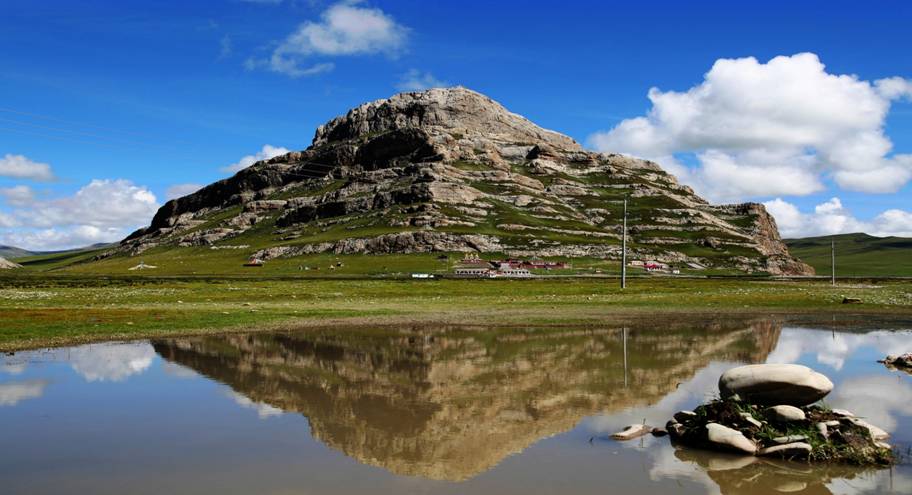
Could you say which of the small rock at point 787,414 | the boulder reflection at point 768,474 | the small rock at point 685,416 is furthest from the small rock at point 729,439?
the small rock at point 787,414

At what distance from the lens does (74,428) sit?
1994 cm

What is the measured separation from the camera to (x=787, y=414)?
59.8ft

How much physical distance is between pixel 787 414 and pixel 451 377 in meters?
14.1

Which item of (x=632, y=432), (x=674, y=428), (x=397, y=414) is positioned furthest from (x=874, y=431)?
(x=397, y=414)

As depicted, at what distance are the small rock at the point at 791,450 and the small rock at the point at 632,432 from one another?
11.0ft

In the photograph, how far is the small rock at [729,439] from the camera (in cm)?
1720

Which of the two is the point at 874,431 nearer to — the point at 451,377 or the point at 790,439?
the point at 790,439

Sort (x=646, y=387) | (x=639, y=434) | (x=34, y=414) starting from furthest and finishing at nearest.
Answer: (x=646, y=387) < (x=34, y=414) < (x=639, y=434)

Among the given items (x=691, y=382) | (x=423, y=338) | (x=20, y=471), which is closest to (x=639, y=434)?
(x=691, y=382)

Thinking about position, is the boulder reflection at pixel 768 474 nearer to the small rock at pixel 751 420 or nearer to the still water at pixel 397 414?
the still water at pixel 397 414

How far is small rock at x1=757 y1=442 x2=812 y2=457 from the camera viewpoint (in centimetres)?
1669

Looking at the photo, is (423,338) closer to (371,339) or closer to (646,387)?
(371,339)

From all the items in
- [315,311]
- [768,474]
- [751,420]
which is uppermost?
[315,311]

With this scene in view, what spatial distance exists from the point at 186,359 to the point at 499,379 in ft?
57.8
